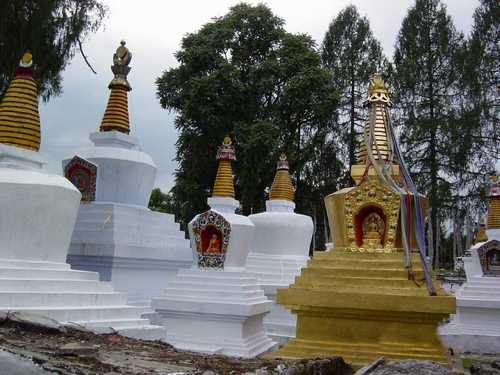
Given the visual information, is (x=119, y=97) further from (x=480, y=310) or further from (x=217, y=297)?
(x=480, y=310)

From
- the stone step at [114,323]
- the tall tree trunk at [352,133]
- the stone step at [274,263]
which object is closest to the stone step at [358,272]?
the stone step at [114,323]

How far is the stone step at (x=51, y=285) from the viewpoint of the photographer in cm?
605

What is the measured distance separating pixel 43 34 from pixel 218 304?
8.06m

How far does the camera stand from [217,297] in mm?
9891

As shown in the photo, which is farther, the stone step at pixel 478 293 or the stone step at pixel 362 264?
the stone step at pixel 478 293

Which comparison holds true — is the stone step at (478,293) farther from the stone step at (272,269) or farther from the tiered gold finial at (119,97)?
the tiered gold finial at (119,97)

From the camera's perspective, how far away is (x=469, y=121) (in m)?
17.3

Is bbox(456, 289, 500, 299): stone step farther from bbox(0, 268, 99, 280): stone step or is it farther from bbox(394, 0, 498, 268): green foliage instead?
bbox(0, 268, 99, 280): stone step

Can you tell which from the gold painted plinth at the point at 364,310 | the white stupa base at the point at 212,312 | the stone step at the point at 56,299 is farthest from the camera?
the white stupa base at the point at 212,312

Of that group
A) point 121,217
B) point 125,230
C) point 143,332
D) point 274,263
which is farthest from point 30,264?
point 274,263

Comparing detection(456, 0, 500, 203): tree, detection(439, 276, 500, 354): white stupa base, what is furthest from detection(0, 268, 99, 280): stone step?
detection(456, 0, 500, 203): tree

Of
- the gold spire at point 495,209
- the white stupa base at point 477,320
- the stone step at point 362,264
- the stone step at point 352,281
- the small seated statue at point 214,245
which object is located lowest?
the white stupa base at point 477,320

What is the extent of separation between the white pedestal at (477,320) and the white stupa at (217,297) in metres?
4.73

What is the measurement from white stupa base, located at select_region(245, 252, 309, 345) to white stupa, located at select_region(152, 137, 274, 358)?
1666 millimetres
